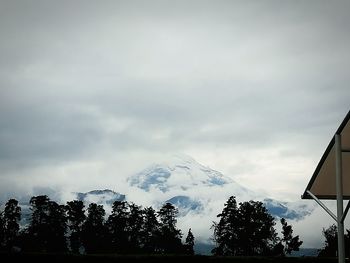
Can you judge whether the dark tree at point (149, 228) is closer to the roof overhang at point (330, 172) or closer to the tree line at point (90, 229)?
the tree line at point (90, 229)

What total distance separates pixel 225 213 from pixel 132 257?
60.5 m

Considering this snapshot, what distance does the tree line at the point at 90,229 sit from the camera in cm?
8012

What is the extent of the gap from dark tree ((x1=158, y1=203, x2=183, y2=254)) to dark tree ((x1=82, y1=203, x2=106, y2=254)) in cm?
1180

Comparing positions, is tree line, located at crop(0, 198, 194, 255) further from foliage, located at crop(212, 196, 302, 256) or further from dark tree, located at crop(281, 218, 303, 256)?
dark tree, located at crop(281, 218, 303, 256)

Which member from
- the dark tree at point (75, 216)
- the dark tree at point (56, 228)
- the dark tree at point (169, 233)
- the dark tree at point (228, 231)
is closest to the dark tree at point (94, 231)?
the dark tree at point (75, 216)

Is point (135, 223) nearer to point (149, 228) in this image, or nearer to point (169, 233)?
point (149, 228)

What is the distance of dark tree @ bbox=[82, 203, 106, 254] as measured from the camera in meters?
78.1

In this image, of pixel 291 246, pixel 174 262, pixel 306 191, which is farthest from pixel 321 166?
pixel 291 246

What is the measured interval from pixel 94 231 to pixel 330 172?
7641 centimetres

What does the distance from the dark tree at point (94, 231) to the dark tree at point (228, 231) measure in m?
21.4

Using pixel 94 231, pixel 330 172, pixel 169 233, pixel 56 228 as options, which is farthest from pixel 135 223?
pixel 330 172

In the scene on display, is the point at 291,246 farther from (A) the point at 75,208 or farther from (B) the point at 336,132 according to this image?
(B) the point at 336,132

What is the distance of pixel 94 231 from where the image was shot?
275 feet

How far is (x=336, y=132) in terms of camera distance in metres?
11.1
